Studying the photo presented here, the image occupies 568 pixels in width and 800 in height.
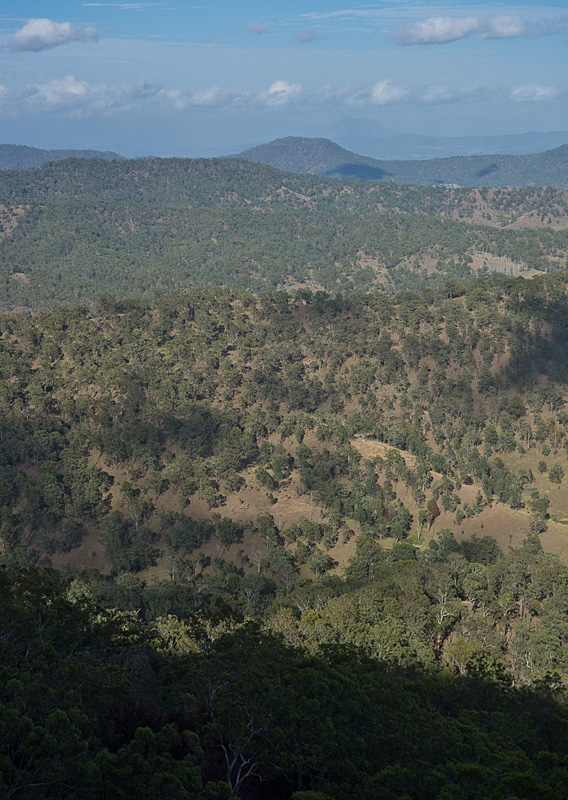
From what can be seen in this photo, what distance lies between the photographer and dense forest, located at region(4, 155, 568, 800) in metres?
22.5

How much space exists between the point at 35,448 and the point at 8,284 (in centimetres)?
12071

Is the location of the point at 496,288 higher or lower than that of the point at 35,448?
higher

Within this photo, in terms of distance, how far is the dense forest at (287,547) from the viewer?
22.5 m

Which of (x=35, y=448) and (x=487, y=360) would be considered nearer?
(x=35, y=448)

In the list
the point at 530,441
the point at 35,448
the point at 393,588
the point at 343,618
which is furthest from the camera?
the point at 530,441

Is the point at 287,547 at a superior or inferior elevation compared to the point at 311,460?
inferior

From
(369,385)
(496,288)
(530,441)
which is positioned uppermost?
(496,288)

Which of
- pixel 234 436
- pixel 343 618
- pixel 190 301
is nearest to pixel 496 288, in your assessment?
pixel 190 301

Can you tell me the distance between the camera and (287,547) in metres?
62.8

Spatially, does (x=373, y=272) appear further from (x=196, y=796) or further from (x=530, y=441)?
(x=196, y=796)

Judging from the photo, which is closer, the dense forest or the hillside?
the dense forest

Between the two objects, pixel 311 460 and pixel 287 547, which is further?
pixel 311 460

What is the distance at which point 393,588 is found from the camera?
143 feet

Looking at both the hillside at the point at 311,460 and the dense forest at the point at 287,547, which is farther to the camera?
the hillside at the point at 311,460
